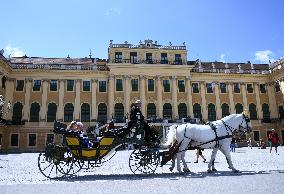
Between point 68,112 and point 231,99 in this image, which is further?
point 231,99

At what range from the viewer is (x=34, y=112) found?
1422 inches

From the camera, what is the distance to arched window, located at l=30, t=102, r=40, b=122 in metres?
35.9

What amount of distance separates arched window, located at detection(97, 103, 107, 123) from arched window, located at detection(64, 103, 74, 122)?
3.47 m

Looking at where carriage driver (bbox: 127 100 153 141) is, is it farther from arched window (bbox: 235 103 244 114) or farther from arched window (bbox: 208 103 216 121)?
arched window (bbox: 235 103 244 114)

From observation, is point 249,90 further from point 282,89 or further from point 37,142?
point 37,142

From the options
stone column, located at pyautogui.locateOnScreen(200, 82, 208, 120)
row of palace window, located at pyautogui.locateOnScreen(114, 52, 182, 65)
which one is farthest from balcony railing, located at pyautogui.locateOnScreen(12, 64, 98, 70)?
stone column, located at pyautogui.locateOnScreen(200, 82, 208, 120)

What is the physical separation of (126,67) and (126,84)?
90.9 inches

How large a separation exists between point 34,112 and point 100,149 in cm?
3023

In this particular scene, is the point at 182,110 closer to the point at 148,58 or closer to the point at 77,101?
the point at 148,58

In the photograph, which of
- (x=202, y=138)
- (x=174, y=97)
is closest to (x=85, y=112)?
(x=174, y=97)

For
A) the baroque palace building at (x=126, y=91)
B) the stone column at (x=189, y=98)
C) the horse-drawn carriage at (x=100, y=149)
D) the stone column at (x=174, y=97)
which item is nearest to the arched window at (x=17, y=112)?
the baroque palace building at (x=126, y=91)

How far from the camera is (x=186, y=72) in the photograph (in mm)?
39031

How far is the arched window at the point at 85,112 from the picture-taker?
3688 centimetres

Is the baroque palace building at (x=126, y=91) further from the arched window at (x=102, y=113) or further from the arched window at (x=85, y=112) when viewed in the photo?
the arched window at (x=102, y=113)
